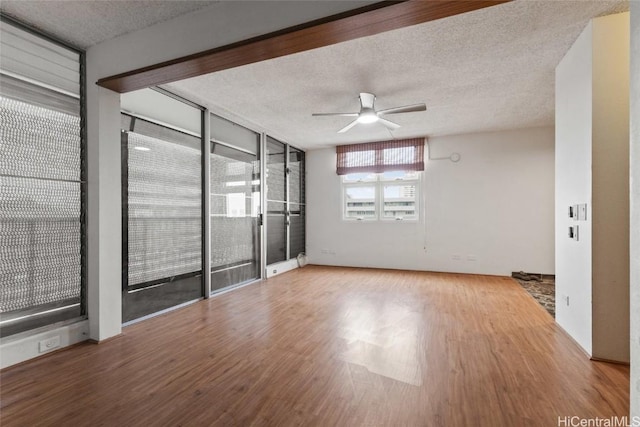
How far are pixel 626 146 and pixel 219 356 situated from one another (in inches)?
146

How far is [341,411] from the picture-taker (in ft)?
5.91

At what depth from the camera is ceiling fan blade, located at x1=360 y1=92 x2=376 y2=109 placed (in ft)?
12.2

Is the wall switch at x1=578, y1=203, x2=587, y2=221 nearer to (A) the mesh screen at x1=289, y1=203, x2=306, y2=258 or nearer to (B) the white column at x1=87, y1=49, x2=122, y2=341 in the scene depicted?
(B) the white column at x1=87, y1=49, x2=122, y2=341

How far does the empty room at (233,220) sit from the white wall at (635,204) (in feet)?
0.04

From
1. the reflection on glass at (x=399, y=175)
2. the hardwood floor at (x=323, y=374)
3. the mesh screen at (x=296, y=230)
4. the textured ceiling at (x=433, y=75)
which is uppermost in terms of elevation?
the textured ceiling at (x=433, y=75)

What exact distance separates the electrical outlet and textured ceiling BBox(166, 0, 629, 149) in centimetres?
284

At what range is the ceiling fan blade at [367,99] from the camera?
146 inches

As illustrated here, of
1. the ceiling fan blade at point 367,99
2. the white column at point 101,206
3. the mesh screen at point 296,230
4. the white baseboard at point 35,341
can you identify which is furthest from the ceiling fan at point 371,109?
the white baseboard at point 35,341

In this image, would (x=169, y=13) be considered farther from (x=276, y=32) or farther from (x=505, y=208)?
(x=505, y=208)

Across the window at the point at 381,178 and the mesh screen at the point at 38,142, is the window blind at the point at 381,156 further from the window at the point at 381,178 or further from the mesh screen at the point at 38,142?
the mesh screen at the point at 38,142

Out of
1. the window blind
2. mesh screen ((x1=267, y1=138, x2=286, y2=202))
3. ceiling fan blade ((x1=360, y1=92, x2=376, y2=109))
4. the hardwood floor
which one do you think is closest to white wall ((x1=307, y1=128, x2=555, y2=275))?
the window blind

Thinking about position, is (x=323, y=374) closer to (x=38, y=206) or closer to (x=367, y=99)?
(x=38, y=206)

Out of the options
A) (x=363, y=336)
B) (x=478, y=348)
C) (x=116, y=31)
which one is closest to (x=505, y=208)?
(x=478, y=348)

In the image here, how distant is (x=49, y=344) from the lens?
2527 mm
